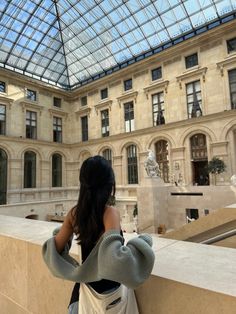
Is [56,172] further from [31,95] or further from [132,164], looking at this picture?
[132,164]

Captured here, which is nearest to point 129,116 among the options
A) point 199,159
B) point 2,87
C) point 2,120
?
point 199,159

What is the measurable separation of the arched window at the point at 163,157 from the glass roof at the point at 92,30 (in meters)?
9.86

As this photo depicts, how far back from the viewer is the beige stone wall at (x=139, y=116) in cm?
1964

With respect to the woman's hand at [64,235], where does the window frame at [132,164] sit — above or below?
above

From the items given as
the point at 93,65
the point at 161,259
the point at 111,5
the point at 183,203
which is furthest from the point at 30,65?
the point at 161,259

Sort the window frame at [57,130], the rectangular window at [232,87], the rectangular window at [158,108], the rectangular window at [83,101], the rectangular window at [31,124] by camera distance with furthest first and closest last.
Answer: the rectangular window at [83,101] → the window frame at [57,130] → the rectangular window at [31,124] → the rectangular window at [158,108] → the rectangular window at [232,87]

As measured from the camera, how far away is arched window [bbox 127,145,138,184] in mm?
24245

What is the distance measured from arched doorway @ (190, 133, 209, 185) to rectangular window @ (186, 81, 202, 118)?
2067 millimetres

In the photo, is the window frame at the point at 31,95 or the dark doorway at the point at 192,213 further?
the window frame at the point at 31,95

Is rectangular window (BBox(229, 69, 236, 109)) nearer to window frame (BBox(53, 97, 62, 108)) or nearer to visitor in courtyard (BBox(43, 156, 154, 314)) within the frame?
window frame (BBox(53, 97, 62, 108))

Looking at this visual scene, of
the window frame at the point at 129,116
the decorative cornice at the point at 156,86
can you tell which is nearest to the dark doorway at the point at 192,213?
the window frame at the point at 129,116

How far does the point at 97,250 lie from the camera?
4.75 feet

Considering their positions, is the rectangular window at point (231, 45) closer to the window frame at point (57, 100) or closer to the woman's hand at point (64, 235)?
the window frame at point (57, 100)

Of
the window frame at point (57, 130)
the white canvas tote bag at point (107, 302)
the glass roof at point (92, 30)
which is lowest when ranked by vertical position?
the white canvas tote bag at point (107, 302)
